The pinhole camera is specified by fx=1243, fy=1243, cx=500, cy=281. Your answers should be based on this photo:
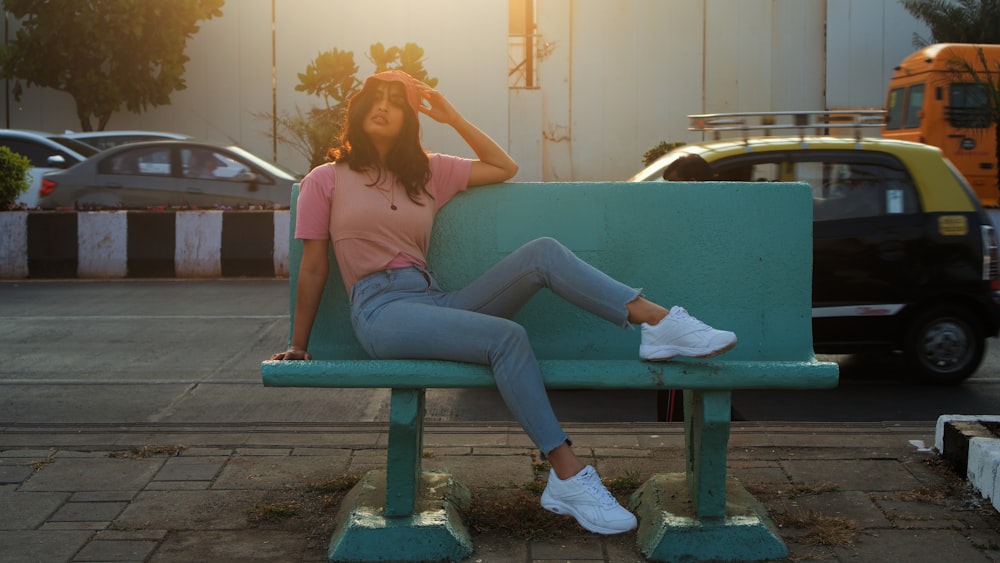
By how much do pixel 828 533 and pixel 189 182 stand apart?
1187cm

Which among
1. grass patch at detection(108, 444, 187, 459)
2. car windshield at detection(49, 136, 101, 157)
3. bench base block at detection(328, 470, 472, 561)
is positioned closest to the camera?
bench base block at detection(328, 470, 472, 561)

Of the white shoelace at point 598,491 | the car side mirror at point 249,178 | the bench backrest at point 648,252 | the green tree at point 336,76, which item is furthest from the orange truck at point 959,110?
the white shoelace at point 598,491

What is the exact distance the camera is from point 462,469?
15.8ft

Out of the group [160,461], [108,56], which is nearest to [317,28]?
[108,56]

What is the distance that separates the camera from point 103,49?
951 inches

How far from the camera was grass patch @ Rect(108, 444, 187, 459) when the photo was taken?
4992mm

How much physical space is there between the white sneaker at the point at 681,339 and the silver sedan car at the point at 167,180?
11044 millimetres

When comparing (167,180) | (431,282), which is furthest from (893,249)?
(167,180)

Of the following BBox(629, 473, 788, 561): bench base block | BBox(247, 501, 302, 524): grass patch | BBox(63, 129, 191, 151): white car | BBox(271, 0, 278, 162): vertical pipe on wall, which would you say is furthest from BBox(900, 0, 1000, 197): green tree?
BBox(247, 501, 302, 524): grass patch

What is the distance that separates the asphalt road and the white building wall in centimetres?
1759

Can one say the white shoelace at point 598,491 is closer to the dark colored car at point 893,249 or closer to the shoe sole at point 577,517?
the shoe sole at point 577,517

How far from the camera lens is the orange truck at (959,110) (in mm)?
18719

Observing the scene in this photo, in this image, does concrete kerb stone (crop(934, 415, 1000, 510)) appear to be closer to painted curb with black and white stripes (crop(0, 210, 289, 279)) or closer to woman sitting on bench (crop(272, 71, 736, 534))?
woman sitting on bench (crop(272, 71, 736, 534))

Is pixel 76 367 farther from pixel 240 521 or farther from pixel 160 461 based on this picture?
pixel 240 521
